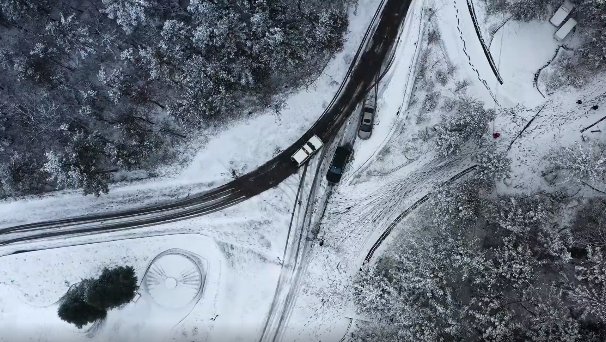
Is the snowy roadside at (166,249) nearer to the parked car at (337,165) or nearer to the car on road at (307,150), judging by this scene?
the car on road at (307,150)

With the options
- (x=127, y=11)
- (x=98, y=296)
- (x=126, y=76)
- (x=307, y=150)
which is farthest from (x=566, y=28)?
(x=98, y=296)

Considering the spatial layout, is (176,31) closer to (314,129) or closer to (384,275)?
(314,129)

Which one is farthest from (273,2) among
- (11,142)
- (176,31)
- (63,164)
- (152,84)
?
(11,142)

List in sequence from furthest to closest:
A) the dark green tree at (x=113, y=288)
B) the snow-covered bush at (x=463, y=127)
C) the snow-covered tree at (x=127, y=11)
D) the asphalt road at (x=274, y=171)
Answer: the asphalt road at (x=274, y=171) → the snow-covered tree at (x=127, y=11) → the snow-covered bush at (x=463, y=127) → the dark green tree at (x=113, y=288)

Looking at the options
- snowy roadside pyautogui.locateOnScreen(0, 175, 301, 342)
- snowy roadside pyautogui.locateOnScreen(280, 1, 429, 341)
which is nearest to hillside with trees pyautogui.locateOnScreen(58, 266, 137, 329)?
snowy roadside pyautogui.locateOnScreen(0, 175, 301, 342)

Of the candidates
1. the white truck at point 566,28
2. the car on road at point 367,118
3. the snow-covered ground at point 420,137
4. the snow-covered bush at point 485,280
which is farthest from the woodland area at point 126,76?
the white truck at point 566,28
